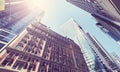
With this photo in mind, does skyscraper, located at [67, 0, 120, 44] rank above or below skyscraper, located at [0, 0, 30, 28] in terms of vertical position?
below

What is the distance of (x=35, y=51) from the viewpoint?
52719mm

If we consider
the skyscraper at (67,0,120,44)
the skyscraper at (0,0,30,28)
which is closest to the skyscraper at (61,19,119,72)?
the skyscraper at (0,0,30,28)

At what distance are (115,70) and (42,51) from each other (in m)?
75.9

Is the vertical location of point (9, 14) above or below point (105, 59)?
above

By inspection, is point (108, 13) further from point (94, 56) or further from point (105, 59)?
point (105, 59)

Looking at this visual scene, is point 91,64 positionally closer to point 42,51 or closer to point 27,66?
point 42,51

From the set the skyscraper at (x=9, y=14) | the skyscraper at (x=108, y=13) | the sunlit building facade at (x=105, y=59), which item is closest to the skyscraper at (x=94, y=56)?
the sunlit building facade at (x=105, y=59)

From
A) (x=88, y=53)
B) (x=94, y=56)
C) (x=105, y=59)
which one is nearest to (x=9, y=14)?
(x=88, y=53)

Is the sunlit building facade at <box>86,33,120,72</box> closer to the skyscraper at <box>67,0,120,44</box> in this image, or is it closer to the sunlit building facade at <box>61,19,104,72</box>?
the sunlit building facade at <box>61,19,104,72</box>

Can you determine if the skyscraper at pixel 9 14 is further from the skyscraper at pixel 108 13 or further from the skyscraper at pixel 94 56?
the skyscraper at pixel 94 56

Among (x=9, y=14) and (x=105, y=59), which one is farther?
(x=105, y=59)

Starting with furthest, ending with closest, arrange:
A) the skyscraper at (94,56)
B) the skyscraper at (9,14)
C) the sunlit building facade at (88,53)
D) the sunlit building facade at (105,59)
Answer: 1. the sunlit building facade at (105,59)
2. the skyscraper at (94,56)
3. the sunlit building facade at (88,53)
4. the skyscraper at (9,14)

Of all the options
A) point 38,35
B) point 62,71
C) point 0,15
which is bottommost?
point 62,71

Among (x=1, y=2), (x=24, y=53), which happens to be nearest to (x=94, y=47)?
(x=24, y=53)
